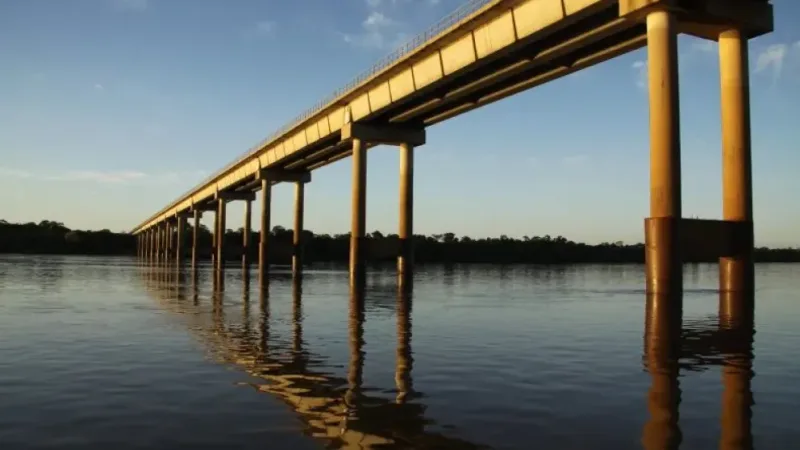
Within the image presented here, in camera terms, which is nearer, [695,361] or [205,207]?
[695,361]

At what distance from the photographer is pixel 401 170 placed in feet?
189

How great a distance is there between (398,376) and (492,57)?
30.8 m

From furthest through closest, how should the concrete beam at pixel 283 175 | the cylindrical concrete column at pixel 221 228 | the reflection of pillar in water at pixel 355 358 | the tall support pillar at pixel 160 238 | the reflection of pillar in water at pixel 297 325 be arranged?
the tall support pillar at pixel 160 238 → the cylindrical concrete column at pixel 221 228 → the concrete beam at pixel 283 175 → the reflection of pillar in water at pixel 297 325 → the reflection of pillar in water at pixel 355 358

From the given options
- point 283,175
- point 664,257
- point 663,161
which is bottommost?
point 664,257

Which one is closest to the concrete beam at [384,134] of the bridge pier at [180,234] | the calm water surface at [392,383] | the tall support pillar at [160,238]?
the calm water surface at [392,383]

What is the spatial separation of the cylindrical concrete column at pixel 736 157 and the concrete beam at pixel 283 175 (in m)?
60.4

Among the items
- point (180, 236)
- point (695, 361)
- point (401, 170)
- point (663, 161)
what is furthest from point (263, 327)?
point (180, 236)

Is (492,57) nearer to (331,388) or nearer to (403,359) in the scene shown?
(403,359)

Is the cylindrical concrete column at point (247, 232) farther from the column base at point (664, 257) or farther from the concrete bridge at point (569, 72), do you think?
the column base at point (664, 257)

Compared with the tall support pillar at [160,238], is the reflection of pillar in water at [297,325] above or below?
below

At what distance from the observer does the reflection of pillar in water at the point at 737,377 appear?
7.16 meters

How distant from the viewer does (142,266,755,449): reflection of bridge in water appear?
7.10m

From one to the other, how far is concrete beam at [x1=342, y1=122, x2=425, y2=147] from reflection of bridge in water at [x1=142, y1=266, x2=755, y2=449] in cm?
3555

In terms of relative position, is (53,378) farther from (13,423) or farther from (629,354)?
(629,354)
